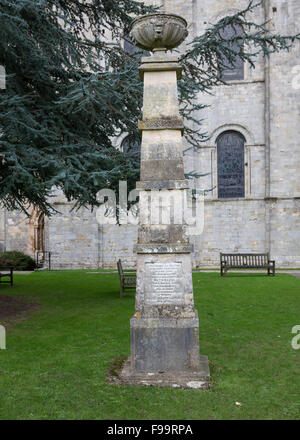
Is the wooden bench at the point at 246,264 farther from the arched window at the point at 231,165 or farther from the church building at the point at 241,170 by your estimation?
the arched window at the point at 231,165

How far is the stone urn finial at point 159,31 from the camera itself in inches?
205

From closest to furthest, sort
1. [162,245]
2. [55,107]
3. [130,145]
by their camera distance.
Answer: [162,245], [55,107], [130,145]

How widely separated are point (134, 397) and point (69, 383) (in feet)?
2.89

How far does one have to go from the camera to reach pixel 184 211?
522cm

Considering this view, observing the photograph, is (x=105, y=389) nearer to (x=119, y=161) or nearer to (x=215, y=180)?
(x=119, y=161)

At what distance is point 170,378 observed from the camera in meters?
4.82

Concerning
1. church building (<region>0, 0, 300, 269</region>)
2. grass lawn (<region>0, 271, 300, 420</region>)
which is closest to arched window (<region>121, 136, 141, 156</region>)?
church building (<region>0, 0, 300, 269</region>)

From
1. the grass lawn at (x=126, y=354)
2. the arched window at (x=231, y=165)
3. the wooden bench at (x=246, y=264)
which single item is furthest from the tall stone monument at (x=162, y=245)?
the arched window at (x=231, y=165)

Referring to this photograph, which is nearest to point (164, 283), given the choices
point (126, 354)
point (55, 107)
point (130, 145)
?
point (126, 354)

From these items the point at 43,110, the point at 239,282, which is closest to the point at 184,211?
the point at 43,110

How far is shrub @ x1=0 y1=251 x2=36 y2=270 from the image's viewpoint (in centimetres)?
1966

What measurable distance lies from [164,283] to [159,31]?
124 inches

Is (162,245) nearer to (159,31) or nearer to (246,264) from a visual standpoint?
(159,31)

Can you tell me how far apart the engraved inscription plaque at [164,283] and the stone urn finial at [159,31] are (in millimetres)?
2840
